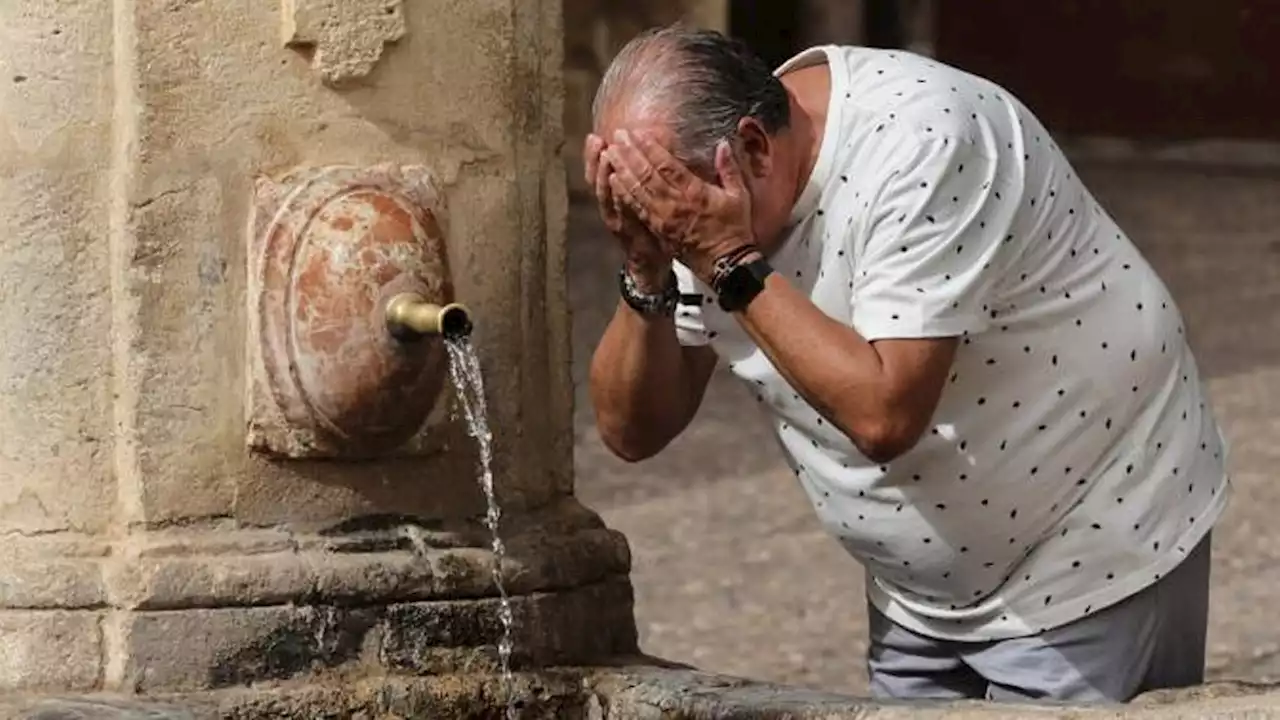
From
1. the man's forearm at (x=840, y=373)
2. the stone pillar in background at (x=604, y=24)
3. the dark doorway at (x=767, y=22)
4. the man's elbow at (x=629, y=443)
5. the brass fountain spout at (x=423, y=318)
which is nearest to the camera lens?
the man's forearm at (x=840, y=373)

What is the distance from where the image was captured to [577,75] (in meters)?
11.0

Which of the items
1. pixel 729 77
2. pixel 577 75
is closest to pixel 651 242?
pixel 729 77

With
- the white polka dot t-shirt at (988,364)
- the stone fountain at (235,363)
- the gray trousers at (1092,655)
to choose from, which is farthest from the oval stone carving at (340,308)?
the gray trousers at (1092,655)

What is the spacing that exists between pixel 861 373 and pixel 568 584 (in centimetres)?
77

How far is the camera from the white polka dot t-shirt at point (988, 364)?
2713mm

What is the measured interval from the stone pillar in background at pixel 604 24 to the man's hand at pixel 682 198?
323 inches

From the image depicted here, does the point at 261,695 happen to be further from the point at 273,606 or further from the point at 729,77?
the point at 729,77

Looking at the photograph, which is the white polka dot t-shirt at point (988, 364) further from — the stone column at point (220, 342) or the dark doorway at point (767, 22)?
the dark doorway at point (767, 22)

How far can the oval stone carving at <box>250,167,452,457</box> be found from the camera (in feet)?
10.0

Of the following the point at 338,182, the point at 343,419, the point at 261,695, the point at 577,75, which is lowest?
the point at 577,75

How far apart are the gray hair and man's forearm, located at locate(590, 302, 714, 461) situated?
273 mm

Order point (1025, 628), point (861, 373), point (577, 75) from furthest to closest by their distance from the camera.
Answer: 1. point (577, 75)
2. point (1025, 628)
3. point (861, 373)

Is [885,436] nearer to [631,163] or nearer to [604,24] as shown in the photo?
[631,163]

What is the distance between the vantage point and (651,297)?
292 centimetres
